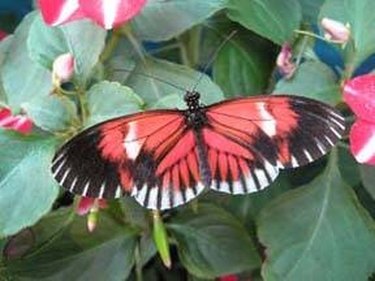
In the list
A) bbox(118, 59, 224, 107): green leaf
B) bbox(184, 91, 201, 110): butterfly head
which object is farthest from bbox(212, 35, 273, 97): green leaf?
bbox(184, 91, 201, 110): butterfly head

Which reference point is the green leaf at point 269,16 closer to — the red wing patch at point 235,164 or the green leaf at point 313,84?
the green leaf at point 313,84

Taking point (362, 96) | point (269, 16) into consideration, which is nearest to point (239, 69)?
point (269, 16)

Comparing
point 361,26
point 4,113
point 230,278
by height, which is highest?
point 361,26

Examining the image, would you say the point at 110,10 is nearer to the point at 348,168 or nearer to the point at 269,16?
the point at 269,16

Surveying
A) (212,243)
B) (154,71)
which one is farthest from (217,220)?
(154,71)

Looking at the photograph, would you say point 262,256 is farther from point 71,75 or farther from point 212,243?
point 71,75
